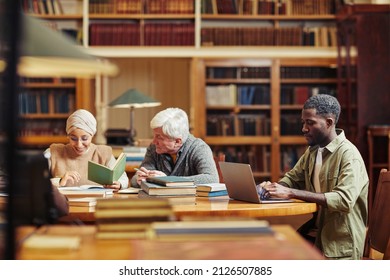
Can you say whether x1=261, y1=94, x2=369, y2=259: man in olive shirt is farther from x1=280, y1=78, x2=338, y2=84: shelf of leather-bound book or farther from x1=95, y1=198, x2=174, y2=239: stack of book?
x1=280, y1=78, x2=338, y2=84: shelf of leather-bound book

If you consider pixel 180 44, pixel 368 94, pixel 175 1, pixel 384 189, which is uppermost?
pixel 175 1

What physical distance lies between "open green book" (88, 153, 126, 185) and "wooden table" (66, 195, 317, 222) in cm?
51

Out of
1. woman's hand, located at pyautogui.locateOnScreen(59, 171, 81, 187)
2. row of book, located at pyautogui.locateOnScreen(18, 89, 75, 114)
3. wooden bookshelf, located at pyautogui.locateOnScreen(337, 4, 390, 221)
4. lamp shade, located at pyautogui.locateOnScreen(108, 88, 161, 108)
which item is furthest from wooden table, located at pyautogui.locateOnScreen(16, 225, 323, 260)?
row of book, located at pyautogui.locateOnScreen(18, 89, 75, 114)

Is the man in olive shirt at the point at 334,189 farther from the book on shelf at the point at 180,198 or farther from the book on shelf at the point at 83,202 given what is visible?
the book on shelf at the point at 83,202

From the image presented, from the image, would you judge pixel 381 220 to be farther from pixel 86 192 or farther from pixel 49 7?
pixel 49 7

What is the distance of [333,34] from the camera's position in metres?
7.81

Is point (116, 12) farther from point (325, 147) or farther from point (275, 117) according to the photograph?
point (325, 147)

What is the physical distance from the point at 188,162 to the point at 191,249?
207 cm

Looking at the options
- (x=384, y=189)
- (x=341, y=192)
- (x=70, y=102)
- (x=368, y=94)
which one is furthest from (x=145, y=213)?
(x=70, y=102)

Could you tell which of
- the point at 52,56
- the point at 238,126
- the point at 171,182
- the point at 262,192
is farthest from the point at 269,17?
the point at 52,56

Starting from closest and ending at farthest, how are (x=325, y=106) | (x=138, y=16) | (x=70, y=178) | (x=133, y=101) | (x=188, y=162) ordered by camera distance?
(x=325, y=106) → (x=70, y=178) → (x=188, y=162) → (x=133, y=101) → (x=138, y=16)

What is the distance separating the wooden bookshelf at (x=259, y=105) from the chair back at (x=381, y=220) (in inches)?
180

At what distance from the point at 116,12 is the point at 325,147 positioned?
495 centimetres

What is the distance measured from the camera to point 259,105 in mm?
7895
